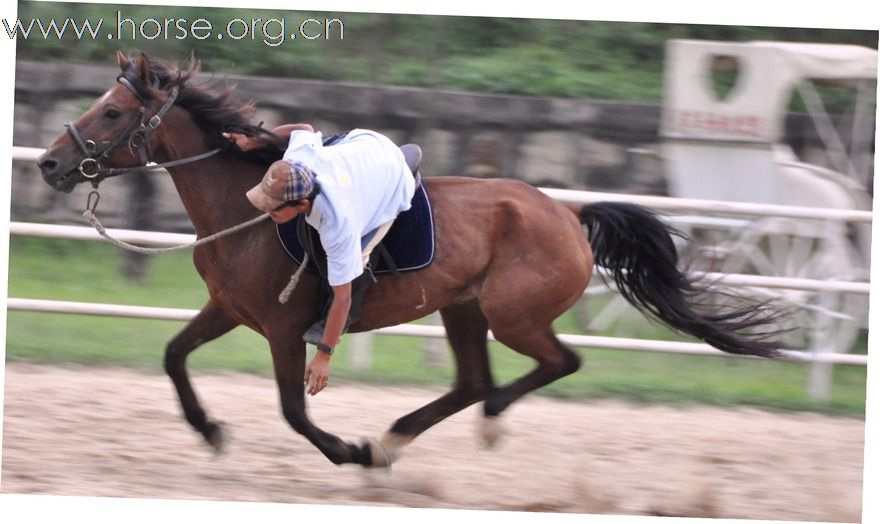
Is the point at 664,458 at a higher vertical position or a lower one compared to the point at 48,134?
lower

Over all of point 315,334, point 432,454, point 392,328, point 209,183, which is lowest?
→ point 432,454

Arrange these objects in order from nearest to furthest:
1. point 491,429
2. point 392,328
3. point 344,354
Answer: point 491,429
point 392,328
point 344,354

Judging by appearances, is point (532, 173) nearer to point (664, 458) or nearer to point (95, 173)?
point (664, 458)

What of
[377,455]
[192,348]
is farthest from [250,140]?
[377,455]

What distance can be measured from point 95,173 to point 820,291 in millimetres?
4193

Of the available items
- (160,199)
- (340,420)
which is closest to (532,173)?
(160,199)

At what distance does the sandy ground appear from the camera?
4.54m

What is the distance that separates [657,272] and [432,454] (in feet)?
4.62

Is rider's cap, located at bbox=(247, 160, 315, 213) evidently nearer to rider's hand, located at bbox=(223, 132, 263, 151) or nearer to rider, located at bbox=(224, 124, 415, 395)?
rider, located at bbox=(224, 124, 415, 395)

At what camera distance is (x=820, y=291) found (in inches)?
246

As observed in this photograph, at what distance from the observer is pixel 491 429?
4863 millimetres

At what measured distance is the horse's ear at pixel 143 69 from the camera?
169 inches

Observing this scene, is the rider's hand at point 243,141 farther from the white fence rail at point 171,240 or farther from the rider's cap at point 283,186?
the white fence rail at point 171,240

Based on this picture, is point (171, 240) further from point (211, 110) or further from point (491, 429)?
point (491, 429)
